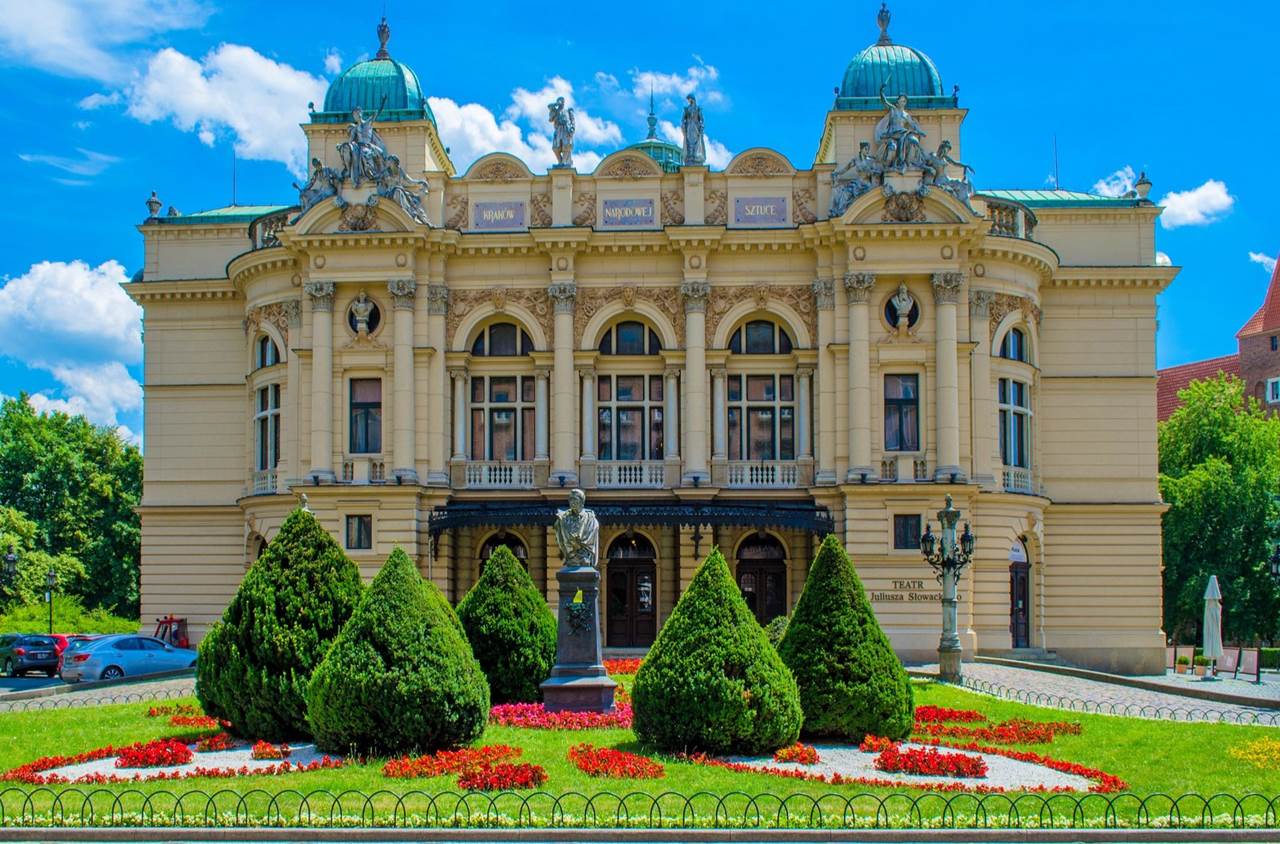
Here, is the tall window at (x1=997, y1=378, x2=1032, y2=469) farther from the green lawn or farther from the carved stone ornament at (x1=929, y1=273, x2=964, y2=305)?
the green lawn

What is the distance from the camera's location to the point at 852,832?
623 inches

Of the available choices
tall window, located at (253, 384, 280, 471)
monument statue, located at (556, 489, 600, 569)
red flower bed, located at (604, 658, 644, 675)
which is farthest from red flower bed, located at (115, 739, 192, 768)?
tall window, located at (253, 384, 280, 471)

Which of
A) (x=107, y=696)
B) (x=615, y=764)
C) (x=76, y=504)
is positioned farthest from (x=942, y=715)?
(x=76, y=504)

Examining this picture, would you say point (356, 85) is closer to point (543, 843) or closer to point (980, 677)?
point (980, 677)

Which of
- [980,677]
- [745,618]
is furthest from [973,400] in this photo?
[745,618]

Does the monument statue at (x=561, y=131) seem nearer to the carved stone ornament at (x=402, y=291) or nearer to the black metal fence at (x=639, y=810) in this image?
the carved stone ornament at (x=402, y=291)

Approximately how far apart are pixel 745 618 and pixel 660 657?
1382mm

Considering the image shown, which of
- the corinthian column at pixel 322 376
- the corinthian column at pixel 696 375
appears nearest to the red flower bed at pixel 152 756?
the corinthian column at pixel 322 376

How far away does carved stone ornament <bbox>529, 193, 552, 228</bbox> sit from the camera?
45.8 meters

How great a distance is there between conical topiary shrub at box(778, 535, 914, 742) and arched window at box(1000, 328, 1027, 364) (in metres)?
24.6

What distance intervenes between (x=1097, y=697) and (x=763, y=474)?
A: 581 inches

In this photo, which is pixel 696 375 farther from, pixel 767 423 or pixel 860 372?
pixel 860 372

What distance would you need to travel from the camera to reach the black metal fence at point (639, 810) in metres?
16.1

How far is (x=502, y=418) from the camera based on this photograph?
46500 millimetres
